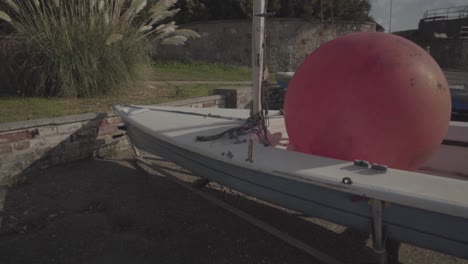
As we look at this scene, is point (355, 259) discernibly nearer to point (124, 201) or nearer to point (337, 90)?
point (337, 90)

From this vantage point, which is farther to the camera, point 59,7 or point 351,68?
point 59,7

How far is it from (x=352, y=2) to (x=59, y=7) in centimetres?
1464

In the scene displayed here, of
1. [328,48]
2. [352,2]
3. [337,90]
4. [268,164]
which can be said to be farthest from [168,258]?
[352,2]

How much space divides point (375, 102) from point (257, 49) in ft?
4.17

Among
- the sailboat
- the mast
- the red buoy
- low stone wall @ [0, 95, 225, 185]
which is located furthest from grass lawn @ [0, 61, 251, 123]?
the red buoy

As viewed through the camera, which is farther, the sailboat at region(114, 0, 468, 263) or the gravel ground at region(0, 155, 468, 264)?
the gravel ground at region(0, 155, 468, 264)

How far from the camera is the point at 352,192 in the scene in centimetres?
209

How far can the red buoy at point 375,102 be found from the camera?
7.80ft

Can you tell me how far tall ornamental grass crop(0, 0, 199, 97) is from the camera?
238 inches

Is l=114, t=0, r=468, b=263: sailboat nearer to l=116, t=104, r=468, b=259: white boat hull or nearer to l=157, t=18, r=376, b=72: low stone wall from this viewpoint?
l=116, t=104, r=468, b=259: white boat hull

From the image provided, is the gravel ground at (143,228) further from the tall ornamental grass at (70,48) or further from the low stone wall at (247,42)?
the low stone wall at (247,42)

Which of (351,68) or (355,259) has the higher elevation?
(351,68)

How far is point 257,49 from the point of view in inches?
132

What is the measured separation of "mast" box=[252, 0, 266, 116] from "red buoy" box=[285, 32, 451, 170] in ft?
2.51
